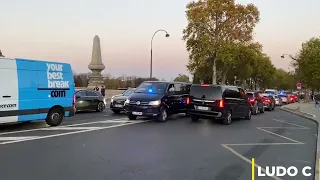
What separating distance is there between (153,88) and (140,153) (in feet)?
29.3

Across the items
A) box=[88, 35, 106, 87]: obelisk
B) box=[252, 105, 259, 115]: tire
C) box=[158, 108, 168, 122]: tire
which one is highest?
box=[88, 35, 106, 87]: obelisk

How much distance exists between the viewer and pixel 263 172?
24.5 ft

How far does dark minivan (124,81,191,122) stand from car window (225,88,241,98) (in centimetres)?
251

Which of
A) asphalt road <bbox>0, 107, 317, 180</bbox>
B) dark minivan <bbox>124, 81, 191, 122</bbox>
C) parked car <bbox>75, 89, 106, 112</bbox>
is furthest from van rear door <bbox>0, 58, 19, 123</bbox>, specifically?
parked car <bbox>75, 89, 106, 112</bbox>

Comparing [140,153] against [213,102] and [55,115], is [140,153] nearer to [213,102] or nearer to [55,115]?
[55,115]

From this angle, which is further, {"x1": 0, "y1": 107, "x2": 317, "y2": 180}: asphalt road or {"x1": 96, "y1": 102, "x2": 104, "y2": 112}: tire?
{"x1": 96, "y1": 102, "x2": 104, "y2": 112}: tire

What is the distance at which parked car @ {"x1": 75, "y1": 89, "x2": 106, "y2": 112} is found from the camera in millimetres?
20867

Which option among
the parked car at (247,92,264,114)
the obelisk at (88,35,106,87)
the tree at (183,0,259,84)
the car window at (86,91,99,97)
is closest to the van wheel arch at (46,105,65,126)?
the car window at (86,91,99,97)

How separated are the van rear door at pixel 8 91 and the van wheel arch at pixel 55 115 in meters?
1.67

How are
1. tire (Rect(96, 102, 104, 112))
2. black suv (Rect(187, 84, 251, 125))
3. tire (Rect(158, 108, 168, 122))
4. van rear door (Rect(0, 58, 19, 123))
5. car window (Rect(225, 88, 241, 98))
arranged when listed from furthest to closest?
tire (Rect(96, 102, 104, 112)) < car window (Rect(225, 88, 241, 98)) < tire (Rect(158, 108, 168, 122)) < black suv (Rect(187, 84, 251, 125)) < van rear door (Rect(0, 58, 19, 123))

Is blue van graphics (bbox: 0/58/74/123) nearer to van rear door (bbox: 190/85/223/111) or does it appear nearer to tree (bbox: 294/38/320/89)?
van rear door (bbox: 190/85/223/111)

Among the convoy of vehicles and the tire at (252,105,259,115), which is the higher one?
the convoy of vehicles

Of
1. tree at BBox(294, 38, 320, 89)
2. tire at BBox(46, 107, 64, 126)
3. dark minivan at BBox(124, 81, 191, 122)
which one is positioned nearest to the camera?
tire at BBox(46, 107, 64, 126)

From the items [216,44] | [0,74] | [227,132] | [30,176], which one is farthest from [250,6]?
[30,176]
